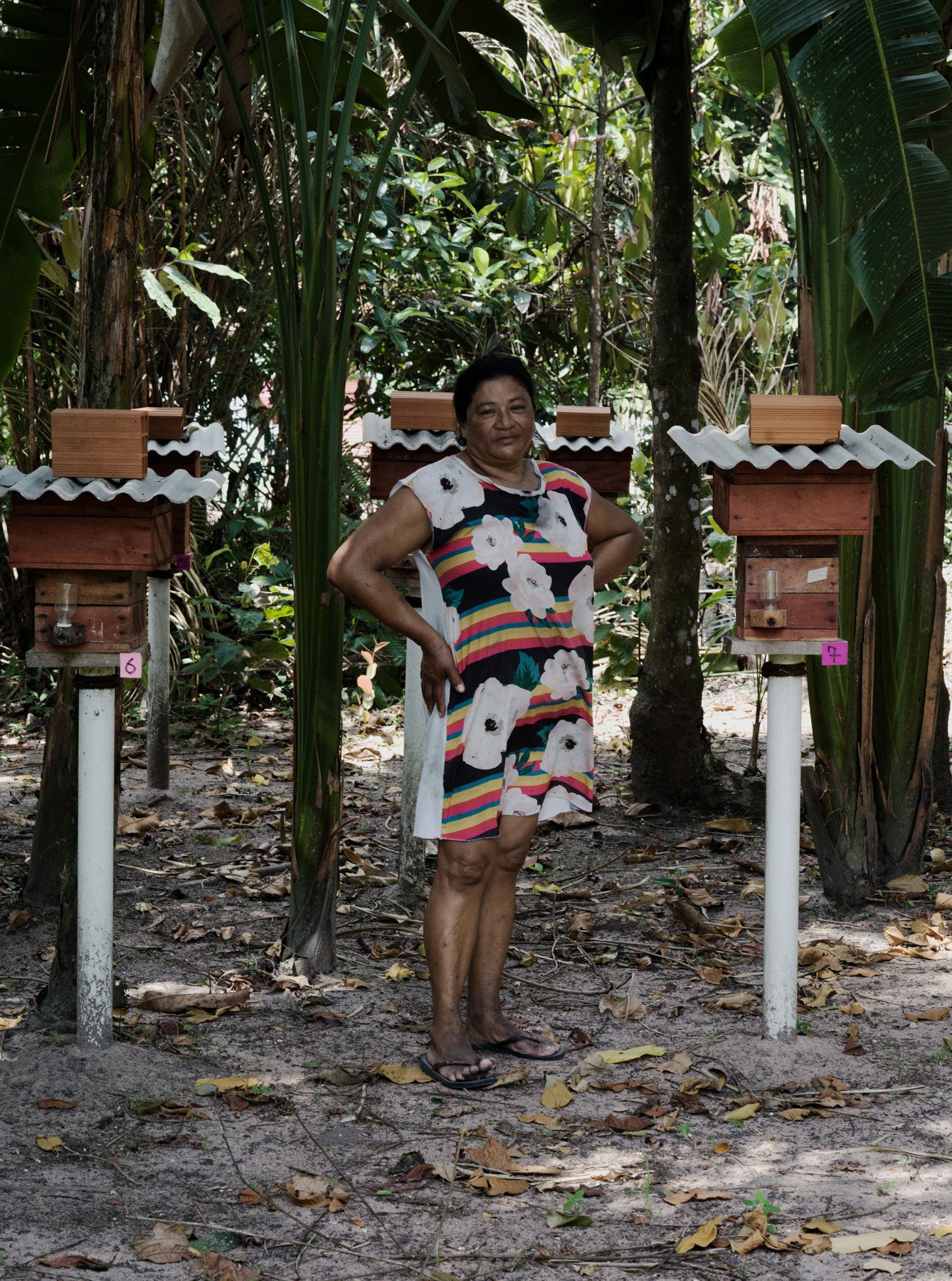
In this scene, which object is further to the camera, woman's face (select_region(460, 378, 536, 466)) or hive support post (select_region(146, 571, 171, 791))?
hive support post (select_region(146, 571, 171, 791))

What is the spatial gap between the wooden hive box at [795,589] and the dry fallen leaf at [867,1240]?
1441 millimetres

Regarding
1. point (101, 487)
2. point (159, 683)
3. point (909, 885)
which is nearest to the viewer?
point (101, 487)

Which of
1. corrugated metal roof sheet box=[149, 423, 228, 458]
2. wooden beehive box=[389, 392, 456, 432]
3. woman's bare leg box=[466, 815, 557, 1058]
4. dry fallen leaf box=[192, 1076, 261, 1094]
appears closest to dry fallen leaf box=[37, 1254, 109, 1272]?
dry fallen leaf box=[192, 1076, 261, 1094]

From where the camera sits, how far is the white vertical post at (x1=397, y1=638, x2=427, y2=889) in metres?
4.90

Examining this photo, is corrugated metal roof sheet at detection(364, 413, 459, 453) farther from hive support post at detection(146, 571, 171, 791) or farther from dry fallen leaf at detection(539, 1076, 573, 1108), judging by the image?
dry fallen leaf at detection(539, 1076, 573, 1108)

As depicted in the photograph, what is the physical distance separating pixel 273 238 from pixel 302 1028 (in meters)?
2.29

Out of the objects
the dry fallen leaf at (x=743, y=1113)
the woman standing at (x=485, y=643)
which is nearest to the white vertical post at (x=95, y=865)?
the woman standing at (x=485, y=643)

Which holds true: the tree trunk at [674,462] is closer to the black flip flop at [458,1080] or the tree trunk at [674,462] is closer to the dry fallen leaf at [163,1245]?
the black flip flop at [458,1080]

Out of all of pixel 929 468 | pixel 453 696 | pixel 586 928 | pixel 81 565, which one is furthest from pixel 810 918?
pixel 81 565

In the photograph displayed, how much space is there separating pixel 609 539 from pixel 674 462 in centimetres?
229

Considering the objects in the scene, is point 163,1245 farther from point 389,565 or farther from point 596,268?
point 596,268

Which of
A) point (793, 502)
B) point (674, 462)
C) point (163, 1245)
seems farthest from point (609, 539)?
point (674, 462)

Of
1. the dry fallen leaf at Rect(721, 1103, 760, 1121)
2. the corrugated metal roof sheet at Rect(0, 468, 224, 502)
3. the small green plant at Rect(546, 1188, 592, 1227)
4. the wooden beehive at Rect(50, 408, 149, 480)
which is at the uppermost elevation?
the wooden beehive at Rect(50, 408, 149, 480)

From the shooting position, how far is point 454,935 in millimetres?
3537
